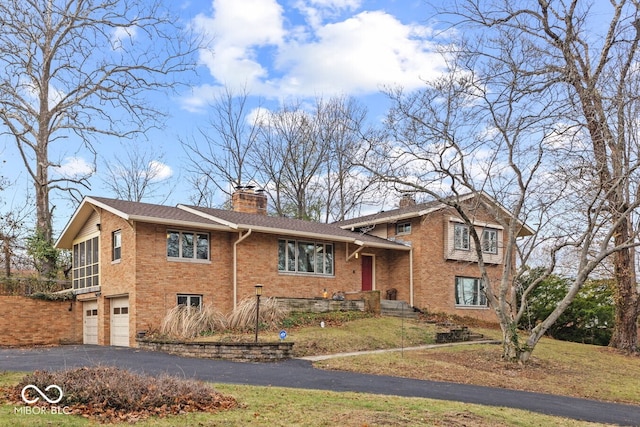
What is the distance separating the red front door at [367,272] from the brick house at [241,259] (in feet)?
0.15

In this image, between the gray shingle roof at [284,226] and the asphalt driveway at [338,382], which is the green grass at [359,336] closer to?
the asphalt driveway at [338,382]

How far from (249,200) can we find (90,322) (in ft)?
27.9

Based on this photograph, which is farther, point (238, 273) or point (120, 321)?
point (238, 273)

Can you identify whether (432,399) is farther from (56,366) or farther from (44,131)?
(44,131)

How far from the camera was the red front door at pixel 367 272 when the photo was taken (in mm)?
27188

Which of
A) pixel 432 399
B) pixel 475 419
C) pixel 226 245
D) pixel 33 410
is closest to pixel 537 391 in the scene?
pixel 432 399

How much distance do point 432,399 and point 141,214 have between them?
13.0 meters

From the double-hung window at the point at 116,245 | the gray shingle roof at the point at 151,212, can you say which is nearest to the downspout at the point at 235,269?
the gray shingle roof at the point at 151,212

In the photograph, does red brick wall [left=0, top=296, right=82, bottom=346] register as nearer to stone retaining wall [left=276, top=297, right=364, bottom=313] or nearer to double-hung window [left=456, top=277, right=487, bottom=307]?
stone retaining wall [left=276, top=297, right=364, bottom=313]

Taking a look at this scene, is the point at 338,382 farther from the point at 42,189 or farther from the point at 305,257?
the point at 42,189

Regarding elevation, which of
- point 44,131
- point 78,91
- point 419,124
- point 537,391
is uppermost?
point 78,91

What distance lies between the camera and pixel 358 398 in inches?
378

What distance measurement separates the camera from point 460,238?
29.0m

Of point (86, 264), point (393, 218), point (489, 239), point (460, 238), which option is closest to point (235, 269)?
point (86, 264)
